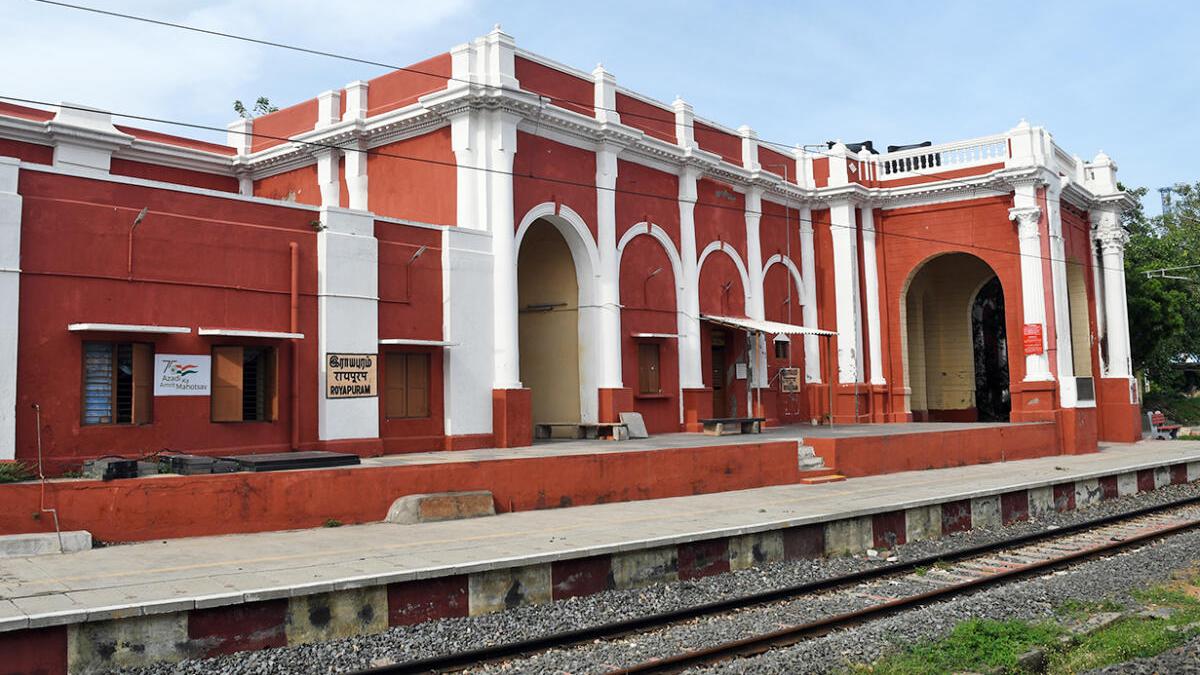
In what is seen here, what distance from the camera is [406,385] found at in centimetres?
1720

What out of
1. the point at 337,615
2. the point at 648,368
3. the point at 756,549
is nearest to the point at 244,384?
the point at 337,615

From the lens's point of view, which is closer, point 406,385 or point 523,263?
point 406,385

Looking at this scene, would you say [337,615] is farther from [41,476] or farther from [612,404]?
[612,404]

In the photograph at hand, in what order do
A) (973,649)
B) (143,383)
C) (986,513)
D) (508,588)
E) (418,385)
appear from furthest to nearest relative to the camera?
(418,385)
(986,513)
(143,383)
(508,588)
(973,649)

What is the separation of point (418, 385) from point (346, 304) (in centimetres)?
220

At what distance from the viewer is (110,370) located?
1334cm

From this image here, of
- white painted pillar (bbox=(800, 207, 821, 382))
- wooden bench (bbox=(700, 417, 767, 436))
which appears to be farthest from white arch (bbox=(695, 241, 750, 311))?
wooden bench (bbox=(700, 417, 767, 436))

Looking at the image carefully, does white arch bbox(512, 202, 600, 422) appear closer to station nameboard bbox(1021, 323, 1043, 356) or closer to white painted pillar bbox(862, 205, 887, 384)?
white painted pillar bbox(862, 205, 887, 384)

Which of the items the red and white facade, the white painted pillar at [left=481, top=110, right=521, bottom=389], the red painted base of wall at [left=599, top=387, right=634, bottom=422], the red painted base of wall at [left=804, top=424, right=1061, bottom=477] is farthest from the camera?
the red painted base of wall at [left=599, top=387, right=634, bottom=422]

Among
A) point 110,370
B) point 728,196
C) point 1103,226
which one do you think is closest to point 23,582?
point 110,370

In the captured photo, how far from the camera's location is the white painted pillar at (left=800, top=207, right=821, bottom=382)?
90.4 feet

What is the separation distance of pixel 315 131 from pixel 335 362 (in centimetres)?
751

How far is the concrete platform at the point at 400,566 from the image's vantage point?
24.9 ft

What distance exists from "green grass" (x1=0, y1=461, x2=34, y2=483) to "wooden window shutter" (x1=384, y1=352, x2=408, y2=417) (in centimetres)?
585
